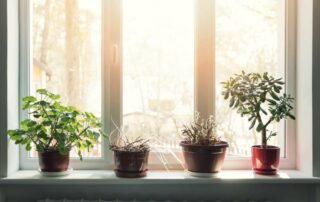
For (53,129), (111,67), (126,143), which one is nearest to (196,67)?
(111,67)

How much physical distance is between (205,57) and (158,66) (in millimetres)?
297

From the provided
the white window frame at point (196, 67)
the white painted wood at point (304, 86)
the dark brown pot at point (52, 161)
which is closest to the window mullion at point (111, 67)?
the white window frame at point (196, 67)

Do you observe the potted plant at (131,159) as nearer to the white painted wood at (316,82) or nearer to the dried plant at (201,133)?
the dried plant at (201,133)

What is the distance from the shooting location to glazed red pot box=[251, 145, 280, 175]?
72.9 inches

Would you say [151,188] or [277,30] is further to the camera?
[277,30]

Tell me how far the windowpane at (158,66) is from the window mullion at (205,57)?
0.05 metres

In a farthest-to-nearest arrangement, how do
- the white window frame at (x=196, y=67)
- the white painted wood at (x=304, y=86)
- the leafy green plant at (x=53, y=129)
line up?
the white window frame at (x=196, y=67), the white painted wood at (x=304, y=86), the leafy green plant at (x=53, y=129)

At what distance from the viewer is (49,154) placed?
180 cm

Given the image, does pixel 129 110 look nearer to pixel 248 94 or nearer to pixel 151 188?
pixel 151 188

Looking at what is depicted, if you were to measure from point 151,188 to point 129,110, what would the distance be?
49cm

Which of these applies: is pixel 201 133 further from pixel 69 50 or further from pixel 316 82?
pixel 69 50

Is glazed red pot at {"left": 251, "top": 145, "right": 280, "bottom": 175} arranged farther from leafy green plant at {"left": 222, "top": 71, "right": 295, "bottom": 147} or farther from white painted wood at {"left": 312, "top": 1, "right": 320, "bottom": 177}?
white painted wood at {"left": 312, "top": 1, "right": 320, "bottom": 177}

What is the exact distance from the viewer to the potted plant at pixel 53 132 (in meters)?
1.76

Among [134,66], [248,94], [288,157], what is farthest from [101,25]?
[288,157]
